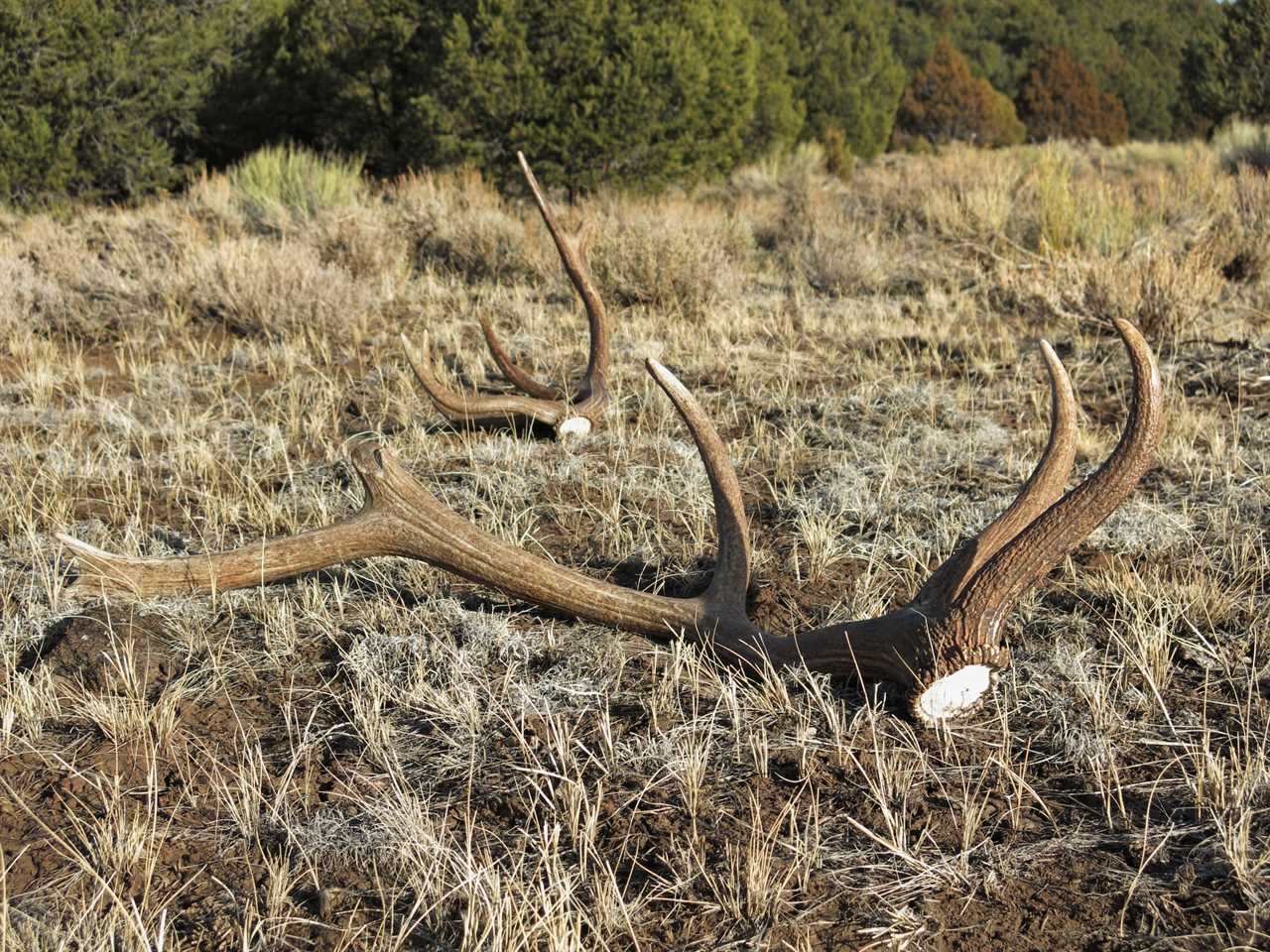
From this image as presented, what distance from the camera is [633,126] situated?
535 inches

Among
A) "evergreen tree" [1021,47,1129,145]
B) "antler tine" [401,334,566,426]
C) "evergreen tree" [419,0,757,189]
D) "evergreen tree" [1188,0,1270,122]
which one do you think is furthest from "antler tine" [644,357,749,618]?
"evergreen tree" [1021,47,1129,145]

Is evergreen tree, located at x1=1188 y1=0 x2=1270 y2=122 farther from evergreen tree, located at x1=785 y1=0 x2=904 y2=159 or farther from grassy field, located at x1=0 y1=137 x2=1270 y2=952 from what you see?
grassy field, located at x1=0 y1=137 x2=1270 y2=952

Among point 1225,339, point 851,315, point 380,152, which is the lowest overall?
point 380,152

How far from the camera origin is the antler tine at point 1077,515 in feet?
6.64

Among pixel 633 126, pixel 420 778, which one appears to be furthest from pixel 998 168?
pixel 420 778

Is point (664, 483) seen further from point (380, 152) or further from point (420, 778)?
point (380, 152)

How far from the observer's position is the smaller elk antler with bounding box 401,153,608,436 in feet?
14.8

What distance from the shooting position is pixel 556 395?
16.3 feet

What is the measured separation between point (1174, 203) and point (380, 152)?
10875 mm

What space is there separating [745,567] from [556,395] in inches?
94.5

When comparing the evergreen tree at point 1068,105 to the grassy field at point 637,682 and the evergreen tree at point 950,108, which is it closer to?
the evergreen tree at point 950,108

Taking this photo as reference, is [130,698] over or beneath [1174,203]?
beneath

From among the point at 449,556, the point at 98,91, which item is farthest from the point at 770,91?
the point at 449,556

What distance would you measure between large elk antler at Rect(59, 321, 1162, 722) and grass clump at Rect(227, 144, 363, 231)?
25.7 ft
